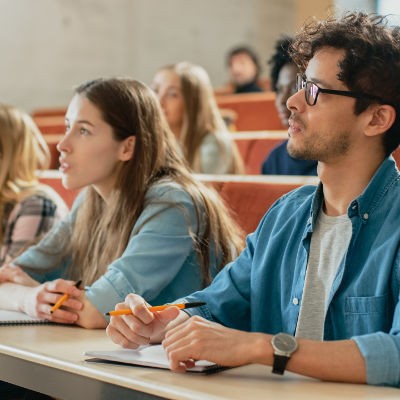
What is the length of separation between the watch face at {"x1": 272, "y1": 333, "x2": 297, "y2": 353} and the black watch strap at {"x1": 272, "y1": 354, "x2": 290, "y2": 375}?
0.01m

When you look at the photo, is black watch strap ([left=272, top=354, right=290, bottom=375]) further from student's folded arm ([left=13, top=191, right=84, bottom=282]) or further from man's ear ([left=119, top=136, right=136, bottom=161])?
student's folded arm ([left=13, top=191, right=84, bottom=282])

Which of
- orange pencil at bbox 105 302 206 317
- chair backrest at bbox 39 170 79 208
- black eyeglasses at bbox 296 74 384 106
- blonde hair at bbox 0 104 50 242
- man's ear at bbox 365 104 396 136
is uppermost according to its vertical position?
black eyeglasses at bbox 296 74 384 106

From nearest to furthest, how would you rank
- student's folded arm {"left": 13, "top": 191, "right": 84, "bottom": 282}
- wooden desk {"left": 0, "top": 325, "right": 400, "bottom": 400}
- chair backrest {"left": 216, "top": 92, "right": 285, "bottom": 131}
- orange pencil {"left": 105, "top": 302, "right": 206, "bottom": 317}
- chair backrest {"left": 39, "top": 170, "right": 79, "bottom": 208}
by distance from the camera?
wooden desk {"left": 0, "top": 325, "right": 400, "bottom": 400}, orange pencil {"left": 105, "top": 302, "right": 206, "bottom": 317}, student's folded arm {"left": 13, "top": 191, "right": 84, "bottom": 282}, chair backrest {"left": 39, "top": 170, "right": 79, "bottom": 208}, chair backrest {"left": 216, "top": 92, "right": 285, "bottom": 131}

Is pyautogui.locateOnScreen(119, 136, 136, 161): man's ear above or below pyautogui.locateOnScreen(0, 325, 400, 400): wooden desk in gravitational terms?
above

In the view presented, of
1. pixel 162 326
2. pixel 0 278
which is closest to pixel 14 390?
pixel 0 278

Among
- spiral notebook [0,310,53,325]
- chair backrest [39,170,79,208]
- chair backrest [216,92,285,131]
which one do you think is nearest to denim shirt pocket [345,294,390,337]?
spiral notebook [0,310,53,325]

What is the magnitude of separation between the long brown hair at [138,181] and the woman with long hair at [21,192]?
18.8 inches

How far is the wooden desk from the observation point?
48.9 inches

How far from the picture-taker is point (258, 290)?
1704mm

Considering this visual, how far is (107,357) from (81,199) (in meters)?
1.06

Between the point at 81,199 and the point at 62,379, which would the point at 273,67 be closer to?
the point at 81,199

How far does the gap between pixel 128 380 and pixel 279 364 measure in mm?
225

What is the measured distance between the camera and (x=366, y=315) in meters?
1.49

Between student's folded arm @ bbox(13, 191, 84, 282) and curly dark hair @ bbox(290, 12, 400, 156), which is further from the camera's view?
student's folded arm @ bbox(13, 191, 84, 282)
